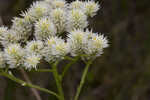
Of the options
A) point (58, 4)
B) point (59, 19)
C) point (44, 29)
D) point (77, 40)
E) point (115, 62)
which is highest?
point (58, 4)

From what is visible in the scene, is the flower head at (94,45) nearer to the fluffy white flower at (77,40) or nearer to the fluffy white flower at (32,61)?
the fluffy white flower at (77,40)

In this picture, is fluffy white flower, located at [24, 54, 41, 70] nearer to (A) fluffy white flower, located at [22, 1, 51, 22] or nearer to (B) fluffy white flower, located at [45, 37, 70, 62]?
(B) fluffy white flower, located at [45, 37, 70, 62]

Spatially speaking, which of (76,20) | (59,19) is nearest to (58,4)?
(59,19)

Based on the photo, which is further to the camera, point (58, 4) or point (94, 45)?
point (58, 4)

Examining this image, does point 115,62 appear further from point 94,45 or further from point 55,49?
point 55,49

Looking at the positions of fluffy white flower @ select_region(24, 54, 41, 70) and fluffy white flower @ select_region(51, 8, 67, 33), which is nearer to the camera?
fluffy white flower @ select_region(24, 54, 41, 70)

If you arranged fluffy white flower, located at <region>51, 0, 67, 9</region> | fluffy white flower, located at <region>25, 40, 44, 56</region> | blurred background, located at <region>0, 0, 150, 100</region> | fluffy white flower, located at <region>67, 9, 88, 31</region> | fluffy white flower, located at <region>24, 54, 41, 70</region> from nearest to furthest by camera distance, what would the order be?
fluffy white flower, located at <region>24, 54, 41, 70</region>
fluffy white flower, located at <region>25, 40, 44, 56</region>
fluffy white flower, located at <region>67, 9, 88, 31</region>
fluffy white flower, located at <region>51, 0, 67, 9</region>
blurred background, located at <region>0, 0, 150, 100</region>

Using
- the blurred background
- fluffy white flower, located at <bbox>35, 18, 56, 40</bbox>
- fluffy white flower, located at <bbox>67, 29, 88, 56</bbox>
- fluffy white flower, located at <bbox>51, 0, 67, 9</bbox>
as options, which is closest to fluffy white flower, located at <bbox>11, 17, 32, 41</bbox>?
fluffy white flower, located at <bbox>35, 18, 56, 40</bbox>

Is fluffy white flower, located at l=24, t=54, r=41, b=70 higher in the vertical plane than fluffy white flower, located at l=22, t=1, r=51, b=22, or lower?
lower
